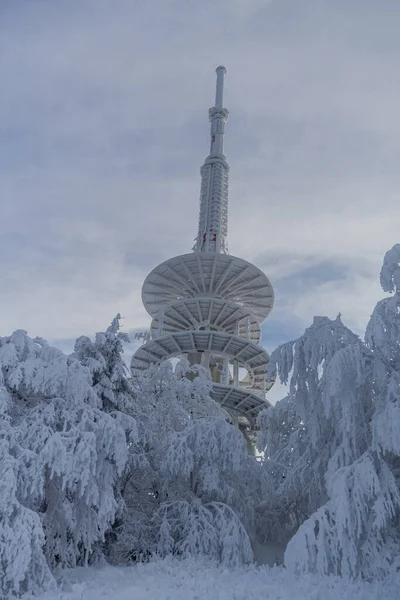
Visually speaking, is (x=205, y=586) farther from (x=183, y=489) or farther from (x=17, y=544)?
(x=183, y=489)

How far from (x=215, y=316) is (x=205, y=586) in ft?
88.6

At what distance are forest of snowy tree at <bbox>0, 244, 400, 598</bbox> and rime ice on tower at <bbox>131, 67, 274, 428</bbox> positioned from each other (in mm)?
15266

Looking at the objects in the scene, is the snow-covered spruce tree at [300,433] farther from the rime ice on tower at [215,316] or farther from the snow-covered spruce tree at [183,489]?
the rime ice on tower at [215,316]

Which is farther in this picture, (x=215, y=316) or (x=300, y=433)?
(x=215, y=316)

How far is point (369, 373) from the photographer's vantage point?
41.8ft

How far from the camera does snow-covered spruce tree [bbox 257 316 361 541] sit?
13.7m

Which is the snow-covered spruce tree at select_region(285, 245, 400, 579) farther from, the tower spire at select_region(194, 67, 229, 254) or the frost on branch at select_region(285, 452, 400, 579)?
the tower spire at select_region(194, 67, 229, 254)

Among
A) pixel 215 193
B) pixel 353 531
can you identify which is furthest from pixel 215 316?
pixel 353 531

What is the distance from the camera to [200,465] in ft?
53.5

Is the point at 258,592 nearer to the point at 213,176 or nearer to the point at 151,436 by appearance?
the point at 151,436

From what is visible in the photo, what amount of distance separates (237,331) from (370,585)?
26274 millimetres

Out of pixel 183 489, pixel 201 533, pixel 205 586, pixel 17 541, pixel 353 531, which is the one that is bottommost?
pixel 205 586

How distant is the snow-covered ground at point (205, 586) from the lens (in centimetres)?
961

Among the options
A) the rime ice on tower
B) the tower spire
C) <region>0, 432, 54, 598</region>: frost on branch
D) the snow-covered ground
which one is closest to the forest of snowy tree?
<region>0, 432, 54, 598</region>: frost on branch
